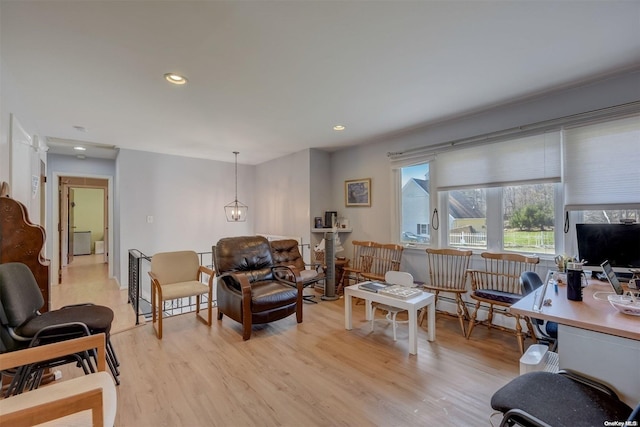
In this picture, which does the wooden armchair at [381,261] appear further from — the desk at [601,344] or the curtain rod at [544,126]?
Result: the desk at [601,344]

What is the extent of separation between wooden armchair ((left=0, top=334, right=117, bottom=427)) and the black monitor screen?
3.44m

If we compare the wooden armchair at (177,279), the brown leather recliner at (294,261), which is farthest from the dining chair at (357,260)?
the wooden armchair at (177,279)

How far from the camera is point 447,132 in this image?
3.60m

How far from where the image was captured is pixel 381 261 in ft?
13.9

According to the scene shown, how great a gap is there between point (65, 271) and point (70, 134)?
4.21 metres

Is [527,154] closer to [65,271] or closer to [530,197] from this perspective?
[530,197]

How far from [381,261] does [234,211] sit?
3628 millimetres

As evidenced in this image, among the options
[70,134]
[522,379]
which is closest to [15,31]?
[70,134]

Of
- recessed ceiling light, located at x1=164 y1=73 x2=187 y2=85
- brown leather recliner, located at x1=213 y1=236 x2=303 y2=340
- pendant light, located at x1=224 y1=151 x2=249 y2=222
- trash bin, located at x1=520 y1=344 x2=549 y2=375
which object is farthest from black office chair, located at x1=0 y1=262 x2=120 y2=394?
pendant light, located at x1=224 y1=151 x2=249 y2=222

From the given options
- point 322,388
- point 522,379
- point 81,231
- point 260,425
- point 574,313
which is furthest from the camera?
point 81,231

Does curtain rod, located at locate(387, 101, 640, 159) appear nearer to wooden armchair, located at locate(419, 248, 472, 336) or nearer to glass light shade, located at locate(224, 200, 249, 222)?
wooden armchair, located at locate(419, 248, 472, 336)

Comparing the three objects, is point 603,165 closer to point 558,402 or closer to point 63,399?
point 558,402

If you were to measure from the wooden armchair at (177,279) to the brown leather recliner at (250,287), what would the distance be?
0.20 metres

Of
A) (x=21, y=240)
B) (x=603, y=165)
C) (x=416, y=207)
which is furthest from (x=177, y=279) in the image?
(x=603, y=165)
